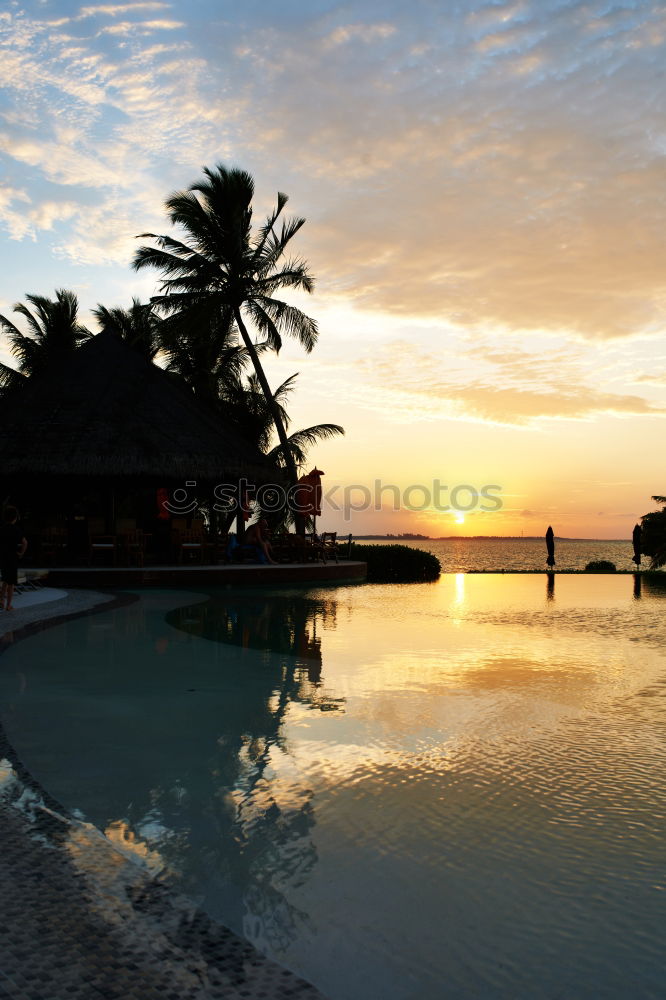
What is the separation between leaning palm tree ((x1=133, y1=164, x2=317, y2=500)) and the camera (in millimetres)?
24875

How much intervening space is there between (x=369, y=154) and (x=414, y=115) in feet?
4.63

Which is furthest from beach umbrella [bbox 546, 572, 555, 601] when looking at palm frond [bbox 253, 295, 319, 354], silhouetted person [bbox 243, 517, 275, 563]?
palm frond [bbox 253, 295, 319, 354]

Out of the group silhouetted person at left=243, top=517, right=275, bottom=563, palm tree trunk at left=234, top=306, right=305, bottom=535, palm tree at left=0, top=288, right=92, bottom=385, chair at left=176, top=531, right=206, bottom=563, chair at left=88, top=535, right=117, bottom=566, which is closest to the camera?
chair at left=88, top=535, right=117, bottom=566

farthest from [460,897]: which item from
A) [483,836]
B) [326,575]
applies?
[326,575]

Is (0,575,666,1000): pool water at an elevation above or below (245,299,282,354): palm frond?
below

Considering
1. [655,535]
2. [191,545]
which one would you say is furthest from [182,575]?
[655,535]

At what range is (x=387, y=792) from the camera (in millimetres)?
4398

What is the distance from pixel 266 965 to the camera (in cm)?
241

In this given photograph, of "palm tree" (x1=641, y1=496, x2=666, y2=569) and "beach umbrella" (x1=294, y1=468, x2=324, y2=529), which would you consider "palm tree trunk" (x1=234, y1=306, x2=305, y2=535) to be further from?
"palm tree" (x1=641, y1=496, x2=666, y2=569)

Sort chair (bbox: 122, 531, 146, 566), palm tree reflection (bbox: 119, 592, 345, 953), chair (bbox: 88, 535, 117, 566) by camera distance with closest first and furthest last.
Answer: palm tree reflection (bbox: 119, 592, 345, 953) < chair (bbox: 122, 531, 146, 566) < chair (bbox: 88, 535, 117, 566)

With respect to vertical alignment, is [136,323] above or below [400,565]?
above

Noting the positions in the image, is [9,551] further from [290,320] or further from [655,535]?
[655,535]

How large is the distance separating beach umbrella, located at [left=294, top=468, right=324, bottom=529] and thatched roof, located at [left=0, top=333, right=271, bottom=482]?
47.9 inches

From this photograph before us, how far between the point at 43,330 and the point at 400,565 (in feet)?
61.9
